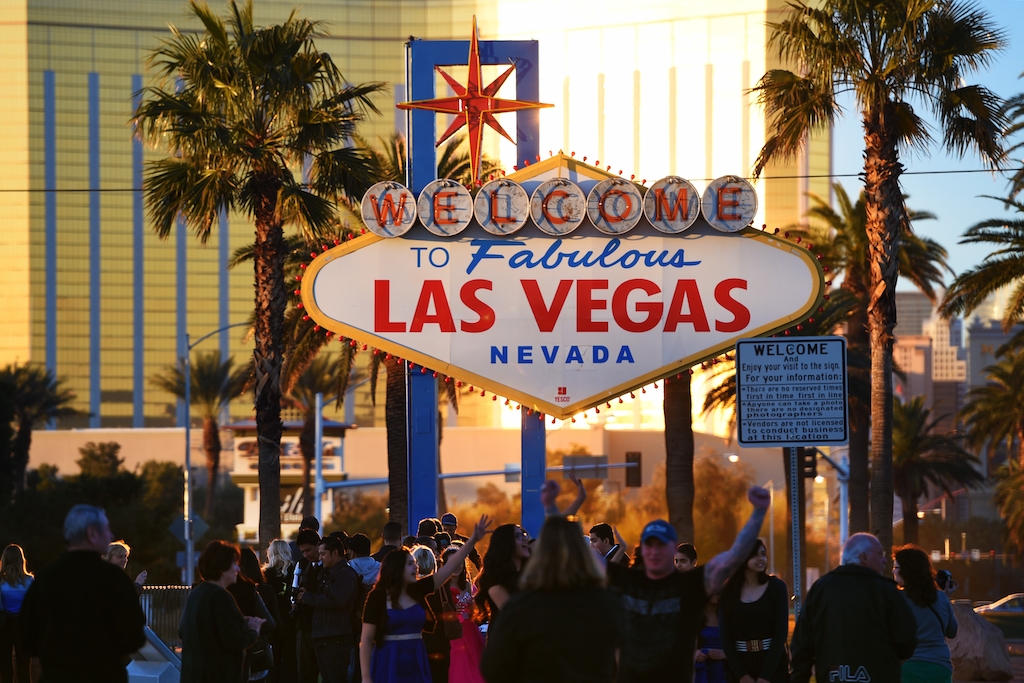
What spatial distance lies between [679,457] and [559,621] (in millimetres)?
26785

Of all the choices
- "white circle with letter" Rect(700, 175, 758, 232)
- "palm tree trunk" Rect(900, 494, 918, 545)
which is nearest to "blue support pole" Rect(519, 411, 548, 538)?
"white circle with letter" Rect(700, 175, 758, 232)

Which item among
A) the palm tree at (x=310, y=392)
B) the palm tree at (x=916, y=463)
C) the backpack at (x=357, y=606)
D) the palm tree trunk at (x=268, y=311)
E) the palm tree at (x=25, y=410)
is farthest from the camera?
the palm tree at (x=310, y=392)

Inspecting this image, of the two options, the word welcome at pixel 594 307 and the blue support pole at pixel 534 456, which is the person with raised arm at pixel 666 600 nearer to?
the blue support pole at pixel 534 456

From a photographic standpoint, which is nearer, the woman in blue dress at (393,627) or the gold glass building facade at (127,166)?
the woman in blue dress at (393,627)

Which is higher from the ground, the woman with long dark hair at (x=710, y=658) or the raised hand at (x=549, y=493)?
the raised hand at (x=549, y=493)

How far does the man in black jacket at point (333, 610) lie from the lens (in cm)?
1023

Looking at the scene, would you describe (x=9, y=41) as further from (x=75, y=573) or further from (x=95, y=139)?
(x=75, y=573)

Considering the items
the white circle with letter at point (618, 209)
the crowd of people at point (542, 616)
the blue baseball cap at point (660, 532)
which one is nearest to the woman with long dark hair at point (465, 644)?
the crowd of people at point (542, 616)

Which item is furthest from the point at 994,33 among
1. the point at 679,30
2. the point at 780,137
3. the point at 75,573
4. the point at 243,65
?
the point at 679,30

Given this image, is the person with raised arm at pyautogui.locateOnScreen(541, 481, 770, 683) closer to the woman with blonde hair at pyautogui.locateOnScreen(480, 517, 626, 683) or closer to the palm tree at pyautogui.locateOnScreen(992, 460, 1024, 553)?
the woman with blonde hair at pyautogui.locateOnScreen(480, 517, 626, 683)

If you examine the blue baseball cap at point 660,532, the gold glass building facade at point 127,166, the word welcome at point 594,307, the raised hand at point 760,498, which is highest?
the gold glass building facade at point 127,166

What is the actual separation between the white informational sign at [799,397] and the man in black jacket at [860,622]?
2341 mm

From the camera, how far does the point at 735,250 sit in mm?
17797

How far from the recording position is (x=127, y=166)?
4988 inches
